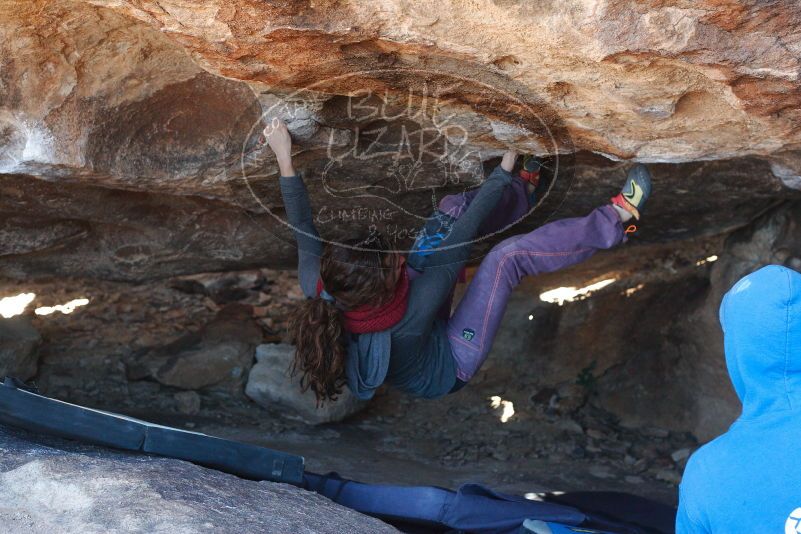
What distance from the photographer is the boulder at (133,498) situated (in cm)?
152

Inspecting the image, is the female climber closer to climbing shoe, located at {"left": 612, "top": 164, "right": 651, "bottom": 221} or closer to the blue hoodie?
climbing shoe, located at {"left": 612, "top": 164, "right": 651, "bottom": 221}

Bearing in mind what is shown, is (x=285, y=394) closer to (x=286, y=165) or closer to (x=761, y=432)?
(x=286, y=165)

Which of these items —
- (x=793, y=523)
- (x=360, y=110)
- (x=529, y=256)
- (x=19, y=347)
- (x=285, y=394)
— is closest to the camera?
(x=793, y=523)

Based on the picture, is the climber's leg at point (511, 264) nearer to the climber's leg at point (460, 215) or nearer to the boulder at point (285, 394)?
the climber's leg at point (460, 215)

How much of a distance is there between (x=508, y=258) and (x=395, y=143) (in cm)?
43

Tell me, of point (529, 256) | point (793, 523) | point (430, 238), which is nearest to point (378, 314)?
point (430, 238)

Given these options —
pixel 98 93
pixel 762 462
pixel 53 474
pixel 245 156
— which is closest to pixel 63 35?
pixel 98 93

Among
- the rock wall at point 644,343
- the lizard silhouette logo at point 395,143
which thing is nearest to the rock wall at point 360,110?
the lizard silhouette logo at point 395,143

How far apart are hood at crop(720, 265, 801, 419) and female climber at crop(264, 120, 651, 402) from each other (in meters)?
0.79

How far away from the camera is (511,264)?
2264 mm

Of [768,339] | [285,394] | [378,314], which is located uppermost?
[768,339]

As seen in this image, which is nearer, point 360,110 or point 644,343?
point 360,110

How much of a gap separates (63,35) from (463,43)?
88cm

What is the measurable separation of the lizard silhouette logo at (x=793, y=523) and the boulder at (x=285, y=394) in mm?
2035
